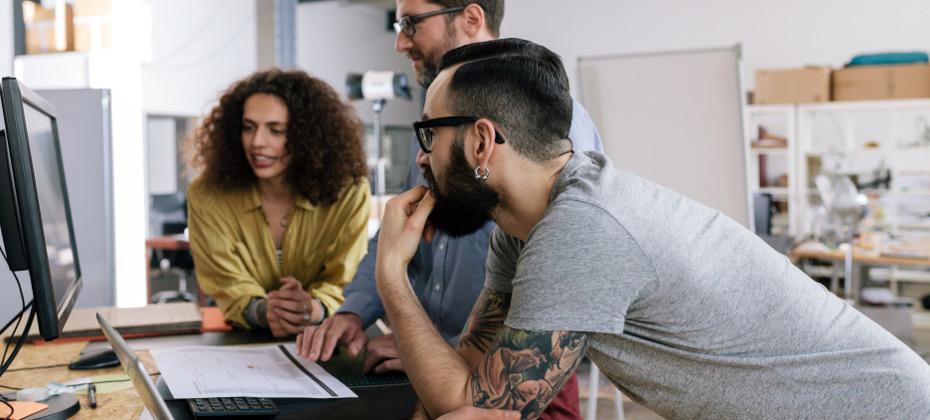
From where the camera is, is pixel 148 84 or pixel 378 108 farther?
pixel 148 84

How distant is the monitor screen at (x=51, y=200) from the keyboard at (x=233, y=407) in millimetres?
250

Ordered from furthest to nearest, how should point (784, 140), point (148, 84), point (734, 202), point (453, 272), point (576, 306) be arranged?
1. point (784, 140)
2. point (148, 84)
3. point (734, 202)
4. point (453, 272)
5. point (576, 306)

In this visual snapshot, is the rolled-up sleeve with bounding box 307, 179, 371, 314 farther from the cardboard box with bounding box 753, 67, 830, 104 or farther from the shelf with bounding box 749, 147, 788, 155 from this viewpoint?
the shelf with bounding box 749, 147, 788, 155

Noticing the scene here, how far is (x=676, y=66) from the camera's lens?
290 centimetres

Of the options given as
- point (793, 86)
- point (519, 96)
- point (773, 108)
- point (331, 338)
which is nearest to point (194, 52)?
point (773, 108)

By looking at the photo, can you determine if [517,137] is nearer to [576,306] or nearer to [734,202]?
[576,306]

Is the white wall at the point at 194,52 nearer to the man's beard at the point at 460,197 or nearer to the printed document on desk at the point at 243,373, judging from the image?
the printed document on desk at the point at 243,373

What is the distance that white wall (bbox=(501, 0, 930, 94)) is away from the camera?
8.00m

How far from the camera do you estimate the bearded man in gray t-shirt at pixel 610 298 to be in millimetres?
1071

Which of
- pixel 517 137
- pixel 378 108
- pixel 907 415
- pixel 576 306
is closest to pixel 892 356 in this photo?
pixel 907 415

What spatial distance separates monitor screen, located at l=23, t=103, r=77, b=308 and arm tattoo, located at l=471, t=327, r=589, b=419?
0.62 meters

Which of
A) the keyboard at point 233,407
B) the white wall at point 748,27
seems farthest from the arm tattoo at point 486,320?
the white wall at point 748,27

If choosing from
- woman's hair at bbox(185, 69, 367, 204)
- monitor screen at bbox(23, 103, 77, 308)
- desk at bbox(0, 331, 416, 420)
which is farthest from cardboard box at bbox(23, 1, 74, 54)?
desk at bbox(0, 331, 416, 420)

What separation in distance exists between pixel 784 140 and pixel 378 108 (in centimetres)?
392
